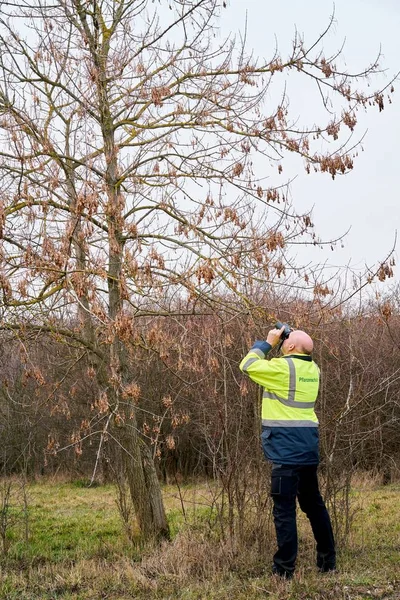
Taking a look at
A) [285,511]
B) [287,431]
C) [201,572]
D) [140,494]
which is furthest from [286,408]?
[140,494]

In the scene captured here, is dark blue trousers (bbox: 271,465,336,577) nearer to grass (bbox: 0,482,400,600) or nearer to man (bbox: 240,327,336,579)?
man (bbox: 240,327,336,579)

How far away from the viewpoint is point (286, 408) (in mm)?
5234

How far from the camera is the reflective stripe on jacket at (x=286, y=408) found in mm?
5184

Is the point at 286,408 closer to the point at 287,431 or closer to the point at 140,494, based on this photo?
the point at 287,431

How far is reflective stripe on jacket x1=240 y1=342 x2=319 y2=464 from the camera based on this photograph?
17.0 feet

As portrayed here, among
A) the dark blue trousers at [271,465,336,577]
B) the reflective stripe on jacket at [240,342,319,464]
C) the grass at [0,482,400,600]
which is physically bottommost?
the grass at [0,482,400,600]

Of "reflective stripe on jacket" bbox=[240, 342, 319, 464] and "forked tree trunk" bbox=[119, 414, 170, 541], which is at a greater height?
"reflective stripe on jacket" bbox=[240, 342, 319, 464]

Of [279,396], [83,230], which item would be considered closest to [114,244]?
[83,230]

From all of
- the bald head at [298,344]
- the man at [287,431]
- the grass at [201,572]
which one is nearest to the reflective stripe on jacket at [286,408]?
the man at [287,431]

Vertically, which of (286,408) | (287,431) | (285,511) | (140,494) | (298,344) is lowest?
(140,494)

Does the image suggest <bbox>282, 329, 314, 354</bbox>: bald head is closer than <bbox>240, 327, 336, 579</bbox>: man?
No

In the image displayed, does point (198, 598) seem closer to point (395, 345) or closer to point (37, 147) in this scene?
point (37, 147)

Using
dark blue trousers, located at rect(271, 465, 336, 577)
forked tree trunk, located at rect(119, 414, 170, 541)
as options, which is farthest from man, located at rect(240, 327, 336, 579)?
forked tree trunk, located at rect(119, 414, 170, 541)

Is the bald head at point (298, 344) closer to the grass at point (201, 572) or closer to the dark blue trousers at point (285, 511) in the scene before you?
the dark blue trousers at point (285, 511)
